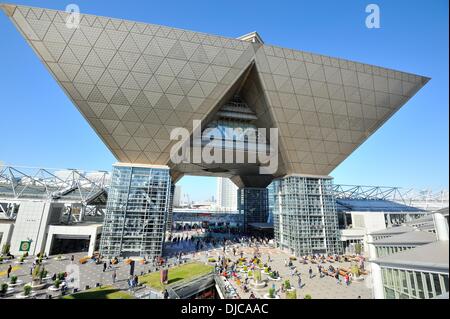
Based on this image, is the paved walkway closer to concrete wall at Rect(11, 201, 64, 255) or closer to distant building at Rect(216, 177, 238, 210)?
concrete wall at Rect(11, 201, 64, 255)

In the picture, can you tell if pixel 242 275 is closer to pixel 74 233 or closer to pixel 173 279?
pixel 173 279

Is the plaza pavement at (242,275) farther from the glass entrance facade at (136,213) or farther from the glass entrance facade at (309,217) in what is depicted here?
the glass entrance facade at (309,217)

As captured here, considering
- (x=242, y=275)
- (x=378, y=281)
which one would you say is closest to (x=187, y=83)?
(x=242, y=275)

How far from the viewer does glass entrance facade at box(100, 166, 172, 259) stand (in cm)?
3073

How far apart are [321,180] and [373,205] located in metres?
30.1

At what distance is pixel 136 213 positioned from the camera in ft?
105

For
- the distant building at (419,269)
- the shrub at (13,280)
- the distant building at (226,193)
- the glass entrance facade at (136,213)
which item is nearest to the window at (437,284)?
the distant building at (419,269)

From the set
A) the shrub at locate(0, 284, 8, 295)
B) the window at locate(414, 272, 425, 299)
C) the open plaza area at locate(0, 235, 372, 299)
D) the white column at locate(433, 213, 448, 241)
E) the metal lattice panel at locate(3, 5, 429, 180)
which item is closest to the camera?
the window at locate(414, 272, 425, 299)

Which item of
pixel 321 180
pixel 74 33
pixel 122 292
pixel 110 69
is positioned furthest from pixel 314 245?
pixel 74 33

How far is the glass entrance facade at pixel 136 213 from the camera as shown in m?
30.7

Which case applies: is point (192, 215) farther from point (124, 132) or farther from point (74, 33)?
point (74, 33)

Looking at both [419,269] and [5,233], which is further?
[5,233]

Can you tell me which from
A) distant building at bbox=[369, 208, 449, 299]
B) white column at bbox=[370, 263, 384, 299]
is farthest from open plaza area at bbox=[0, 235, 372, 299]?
distant building at bbox=[369, 208, 449, 299]

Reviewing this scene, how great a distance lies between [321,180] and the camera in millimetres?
38344
